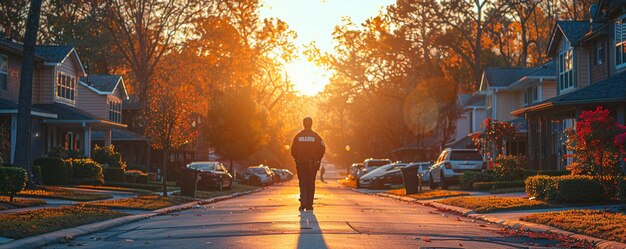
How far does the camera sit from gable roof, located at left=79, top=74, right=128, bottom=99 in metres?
56.5

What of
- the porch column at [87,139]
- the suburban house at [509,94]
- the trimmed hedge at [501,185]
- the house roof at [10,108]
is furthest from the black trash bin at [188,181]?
the suburban house at [509,94]

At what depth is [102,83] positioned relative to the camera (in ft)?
191

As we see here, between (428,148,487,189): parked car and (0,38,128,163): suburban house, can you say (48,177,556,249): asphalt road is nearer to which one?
(428,148,487,189): parked car

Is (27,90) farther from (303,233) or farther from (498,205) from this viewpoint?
(303,233)

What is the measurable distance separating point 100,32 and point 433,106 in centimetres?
2597

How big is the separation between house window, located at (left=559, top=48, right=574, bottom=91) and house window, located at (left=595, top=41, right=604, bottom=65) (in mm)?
2554


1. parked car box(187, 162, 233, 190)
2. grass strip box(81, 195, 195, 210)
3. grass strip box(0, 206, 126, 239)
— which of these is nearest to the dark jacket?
grass strip box(0, 206, 126, 239)

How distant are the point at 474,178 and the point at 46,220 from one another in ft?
77.3

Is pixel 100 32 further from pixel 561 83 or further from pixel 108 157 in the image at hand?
pixel 561 83

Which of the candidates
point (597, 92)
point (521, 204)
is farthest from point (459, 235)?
point (597, 92)

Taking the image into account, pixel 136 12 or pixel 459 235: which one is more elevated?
pixel 136 12

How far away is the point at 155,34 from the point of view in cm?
5622

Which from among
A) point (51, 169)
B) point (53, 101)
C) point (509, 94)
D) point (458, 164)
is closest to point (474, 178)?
point (458, 164)

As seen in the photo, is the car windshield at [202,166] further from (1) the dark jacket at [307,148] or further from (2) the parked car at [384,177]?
(1) the dark jacket at [307,148]
